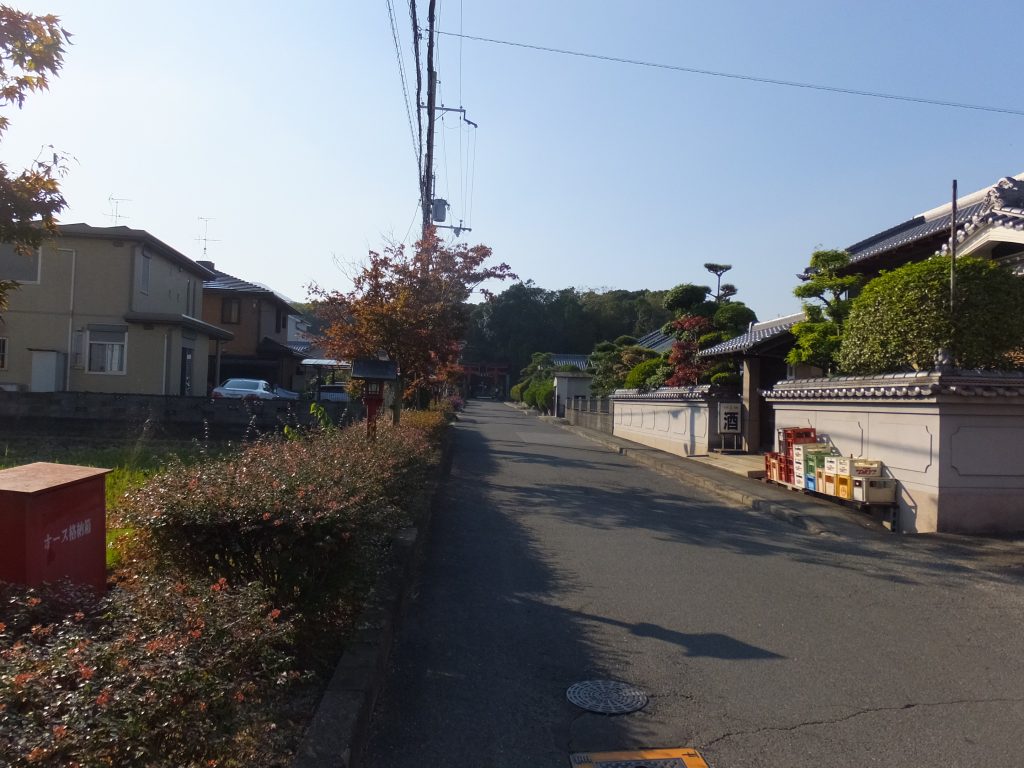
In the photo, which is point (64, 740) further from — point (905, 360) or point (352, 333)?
point (352, 333)

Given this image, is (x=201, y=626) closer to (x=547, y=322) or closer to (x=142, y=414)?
(x=142, y=414)

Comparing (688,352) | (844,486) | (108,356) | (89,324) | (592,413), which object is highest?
(89,324)

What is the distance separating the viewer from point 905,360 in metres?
12.3

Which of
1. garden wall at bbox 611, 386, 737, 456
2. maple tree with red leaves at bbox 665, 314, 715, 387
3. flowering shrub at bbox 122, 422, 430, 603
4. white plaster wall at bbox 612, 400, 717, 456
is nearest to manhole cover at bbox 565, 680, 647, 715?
flowering shrub at bbox 122, 422, 430, 603

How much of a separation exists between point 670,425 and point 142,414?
15.3m

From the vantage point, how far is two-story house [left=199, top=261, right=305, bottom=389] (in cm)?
4069

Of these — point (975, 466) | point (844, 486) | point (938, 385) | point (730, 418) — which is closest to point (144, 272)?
point (730, 418)

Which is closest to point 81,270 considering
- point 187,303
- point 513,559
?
point 187,303

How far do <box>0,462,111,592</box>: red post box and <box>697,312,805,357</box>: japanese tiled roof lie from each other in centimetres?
1678

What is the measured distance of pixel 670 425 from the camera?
27188 millimetres

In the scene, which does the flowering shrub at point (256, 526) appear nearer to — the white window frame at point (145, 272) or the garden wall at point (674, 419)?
the garden wall at point (674, 419)

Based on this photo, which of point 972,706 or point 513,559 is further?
point 513,559

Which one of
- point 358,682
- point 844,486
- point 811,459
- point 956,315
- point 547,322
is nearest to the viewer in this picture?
point 358,682

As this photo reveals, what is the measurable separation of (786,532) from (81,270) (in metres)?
23.3
